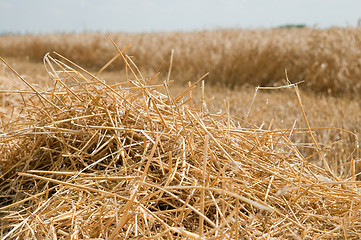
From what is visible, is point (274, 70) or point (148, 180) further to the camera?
point (274, 70)

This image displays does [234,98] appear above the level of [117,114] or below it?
below

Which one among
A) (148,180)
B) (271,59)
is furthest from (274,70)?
(148,180)

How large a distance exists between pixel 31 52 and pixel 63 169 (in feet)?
34.4

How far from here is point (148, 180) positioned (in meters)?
1.11

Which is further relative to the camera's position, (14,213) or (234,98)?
(234,98)

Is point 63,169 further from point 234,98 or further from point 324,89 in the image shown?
point 324,89

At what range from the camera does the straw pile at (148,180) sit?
3.20ft

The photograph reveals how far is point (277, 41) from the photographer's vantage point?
5.71 m

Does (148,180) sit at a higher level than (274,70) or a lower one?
higher

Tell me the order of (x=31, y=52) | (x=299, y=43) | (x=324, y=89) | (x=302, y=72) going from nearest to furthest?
(x=324, y=89) → (x=302, y=72) → (x=299, y=43) → (x=31, y=52)

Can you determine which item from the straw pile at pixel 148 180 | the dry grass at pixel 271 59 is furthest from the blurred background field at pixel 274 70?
the straw pile at pixel 148 180

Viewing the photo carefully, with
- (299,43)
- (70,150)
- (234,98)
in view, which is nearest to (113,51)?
(299,43)

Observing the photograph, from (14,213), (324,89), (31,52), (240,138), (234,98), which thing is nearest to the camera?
(14,213)

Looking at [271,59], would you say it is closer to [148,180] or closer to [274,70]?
[274,70]
